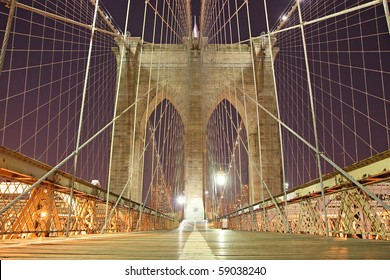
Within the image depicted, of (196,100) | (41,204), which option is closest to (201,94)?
(196,100)

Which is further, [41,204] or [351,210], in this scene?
[41,204]

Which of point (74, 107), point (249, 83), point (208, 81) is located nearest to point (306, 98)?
point (249, 83)

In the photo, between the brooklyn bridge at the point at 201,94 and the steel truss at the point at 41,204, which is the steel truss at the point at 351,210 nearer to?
the brooklyn bridge at the point at 201,94

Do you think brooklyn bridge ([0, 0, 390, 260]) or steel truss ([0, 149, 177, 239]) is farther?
brooklyn bridge ([0, 0, 390, 260])

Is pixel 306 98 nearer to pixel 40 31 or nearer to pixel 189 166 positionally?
pixel 189 166

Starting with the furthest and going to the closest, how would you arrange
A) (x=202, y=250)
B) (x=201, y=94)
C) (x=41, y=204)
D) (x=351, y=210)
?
(x=201, y=94)
(x=41, y=204)
(x=351, y=210)
(x=202, y=250)

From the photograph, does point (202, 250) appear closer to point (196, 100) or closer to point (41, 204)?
point (41, 204)

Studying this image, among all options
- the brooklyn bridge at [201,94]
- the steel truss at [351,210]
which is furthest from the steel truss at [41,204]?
the steel truss at [351,210]

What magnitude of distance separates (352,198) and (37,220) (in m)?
3.91

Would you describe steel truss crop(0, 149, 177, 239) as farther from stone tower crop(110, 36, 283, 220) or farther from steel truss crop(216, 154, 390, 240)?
stone tower crop(110, 36, 283, 220)

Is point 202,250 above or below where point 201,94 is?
below

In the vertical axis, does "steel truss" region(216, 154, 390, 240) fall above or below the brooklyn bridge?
below

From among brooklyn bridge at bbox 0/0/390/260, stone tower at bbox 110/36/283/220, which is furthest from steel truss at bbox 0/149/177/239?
stone tower at bbox 110/36/283/220
